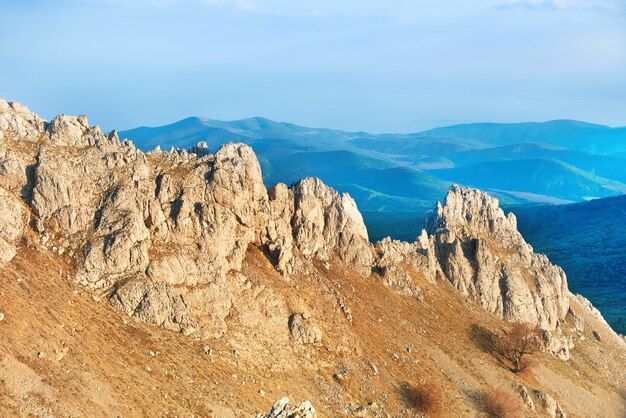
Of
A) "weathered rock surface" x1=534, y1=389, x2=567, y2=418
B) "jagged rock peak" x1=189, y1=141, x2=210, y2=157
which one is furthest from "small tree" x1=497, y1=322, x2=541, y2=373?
"jagged rock peak" x1=189, y1=141, x2=210, y2=157

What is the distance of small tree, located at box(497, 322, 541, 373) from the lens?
330ft

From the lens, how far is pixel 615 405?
103 metres

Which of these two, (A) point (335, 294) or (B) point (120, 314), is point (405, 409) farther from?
(B) point (120, 314)

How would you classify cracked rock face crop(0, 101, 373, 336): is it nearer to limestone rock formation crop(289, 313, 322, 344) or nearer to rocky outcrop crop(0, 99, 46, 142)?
rocky outcrop crop(0, 99, 46, 142)

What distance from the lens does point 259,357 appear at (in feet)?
244

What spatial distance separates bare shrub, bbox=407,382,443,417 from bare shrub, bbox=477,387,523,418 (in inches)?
357

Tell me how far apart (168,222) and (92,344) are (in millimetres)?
22032

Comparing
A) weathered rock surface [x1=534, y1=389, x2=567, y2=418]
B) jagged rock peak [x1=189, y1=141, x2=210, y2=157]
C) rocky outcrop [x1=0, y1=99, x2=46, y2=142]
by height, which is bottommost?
weathered rock surface [x1=534, y1=389, x2=567, y2=418]

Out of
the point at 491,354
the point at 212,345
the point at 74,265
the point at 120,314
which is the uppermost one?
the point at 74,265

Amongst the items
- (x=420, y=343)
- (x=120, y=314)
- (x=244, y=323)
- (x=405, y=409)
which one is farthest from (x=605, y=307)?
(x=120, y=314)

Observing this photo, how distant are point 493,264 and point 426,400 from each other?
4605 centimetres

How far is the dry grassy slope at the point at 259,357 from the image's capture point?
5762 cm

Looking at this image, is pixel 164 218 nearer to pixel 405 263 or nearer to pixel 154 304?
pixel 154 304

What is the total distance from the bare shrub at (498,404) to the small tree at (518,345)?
41.3 ft
